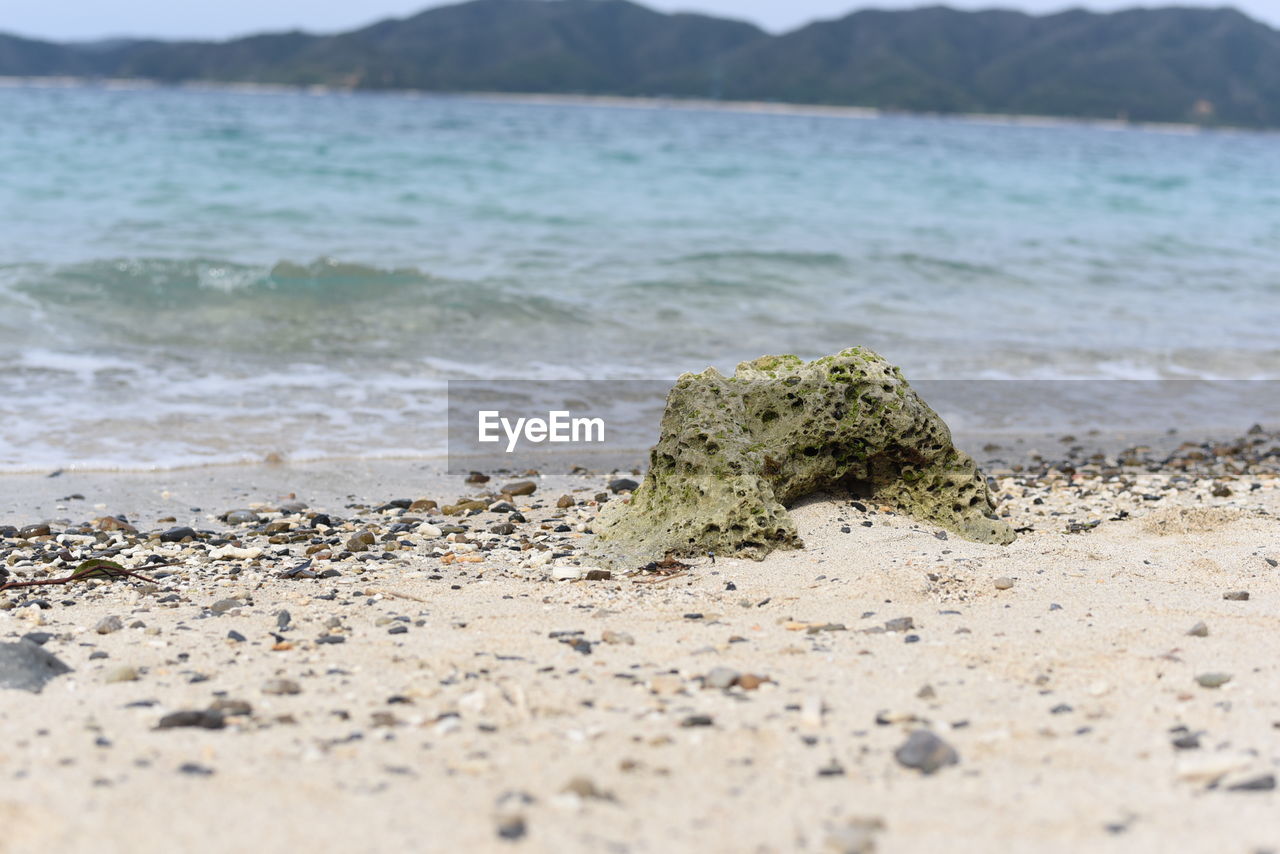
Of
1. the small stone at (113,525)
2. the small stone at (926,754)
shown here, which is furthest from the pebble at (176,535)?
the small stone at (926,754)

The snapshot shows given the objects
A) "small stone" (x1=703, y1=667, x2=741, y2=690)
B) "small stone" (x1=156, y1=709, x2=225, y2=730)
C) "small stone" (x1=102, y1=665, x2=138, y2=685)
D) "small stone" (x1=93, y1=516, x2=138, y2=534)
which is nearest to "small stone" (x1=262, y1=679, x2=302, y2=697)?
"small stone" (x1=156, y1=709, x2=225, y2=730)

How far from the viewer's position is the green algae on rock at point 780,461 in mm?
4500

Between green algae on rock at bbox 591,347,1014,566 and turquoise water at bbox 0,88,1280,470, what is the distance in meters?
2.72

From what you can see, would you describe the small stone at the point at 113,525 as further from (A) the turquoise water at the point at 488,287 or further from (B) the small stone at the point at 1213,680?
(B) the small stone at the point at 1213,680

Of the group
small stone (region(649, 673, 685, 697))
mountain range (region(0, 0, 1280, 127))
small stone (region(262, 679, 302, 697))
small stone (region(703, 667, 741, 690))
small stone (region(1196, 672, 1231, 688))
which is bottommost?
small stone (region(262, 679, 302, 697))

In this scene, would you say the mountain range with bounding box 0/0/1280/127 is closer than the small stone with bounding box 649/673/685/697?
No

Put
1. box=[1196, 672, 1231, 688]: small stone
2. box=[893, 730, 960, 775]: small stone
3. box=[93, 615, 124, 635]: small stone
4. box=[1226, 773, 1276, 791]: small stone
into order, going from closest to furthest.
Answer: box=[1226, 773, 1276, 791]: small stone, box=[893, 730, 960, 775]: small stone, box=[1196, 672, 1231, 688]: small stone, box=[93, 615, 124, 635]: small stone

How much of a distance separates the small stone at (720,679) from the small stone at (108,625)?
194 cm

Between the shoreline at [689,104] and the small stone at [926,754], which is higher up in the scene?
the shoreline at [689,104]

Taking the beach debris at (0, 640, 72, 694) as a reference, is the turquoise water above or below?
above

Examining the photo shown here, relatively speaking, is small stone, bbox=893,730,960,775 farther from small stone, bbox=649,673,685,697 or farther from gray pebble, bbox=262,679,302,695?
gray pebble, bbox=262,679,302,695

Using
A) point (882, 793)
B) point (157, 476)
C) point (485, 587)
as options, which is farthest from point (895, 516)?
point (157, 476)

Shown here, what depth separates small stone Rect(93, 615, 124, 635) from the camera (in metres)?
3.68

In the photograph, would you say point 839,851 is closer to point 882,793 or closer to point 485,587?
point 882,793
